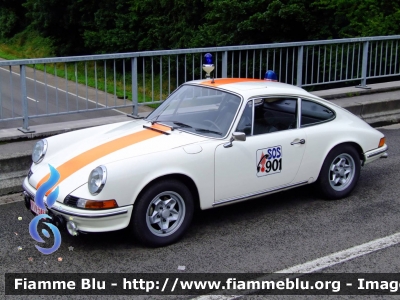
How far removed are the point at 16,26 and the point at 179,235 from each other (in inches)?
1896

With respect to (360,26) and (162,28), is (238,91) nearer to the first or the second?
(360,26)

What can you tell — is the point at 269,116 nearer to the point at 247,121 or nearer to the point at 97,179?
the point at 247,121

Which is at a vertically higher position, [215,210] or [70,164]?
[70,164]

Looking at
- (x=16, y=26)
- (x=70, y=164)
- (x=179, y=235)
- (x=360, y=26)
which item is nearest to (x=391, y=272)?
(x=179, y=235)

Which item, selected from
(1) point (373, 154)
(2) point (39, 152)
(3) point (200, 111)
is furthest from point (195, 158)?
(1) point (373, 154)

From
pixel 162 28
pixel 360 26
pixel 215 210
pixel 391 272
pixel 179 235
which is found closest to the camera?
pixel 391 272

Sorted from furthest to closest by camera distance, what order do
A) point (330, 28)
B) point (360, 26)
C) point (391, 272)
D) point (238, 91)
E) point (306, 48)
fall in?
point (330, 28), point (360, 26), point (306, 48), point (238, 91), point (391, 272)

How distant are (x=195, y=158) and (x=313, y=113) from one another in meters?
1.79

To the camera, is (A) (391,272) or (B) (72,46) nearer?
(A) (391,272)

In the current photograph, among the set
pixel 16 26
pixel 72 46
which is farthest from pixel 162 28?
pixel 16 26

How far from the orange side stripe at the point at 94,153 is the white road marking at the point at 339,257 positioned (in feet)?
5.79

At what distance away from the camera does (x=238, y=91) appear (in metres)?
6.39

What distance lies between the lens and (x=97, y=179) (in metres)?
5.36

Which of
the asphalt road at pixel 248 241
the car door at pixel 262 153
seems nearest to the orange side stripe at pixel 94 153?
the asphalt road at pixel 248 241
